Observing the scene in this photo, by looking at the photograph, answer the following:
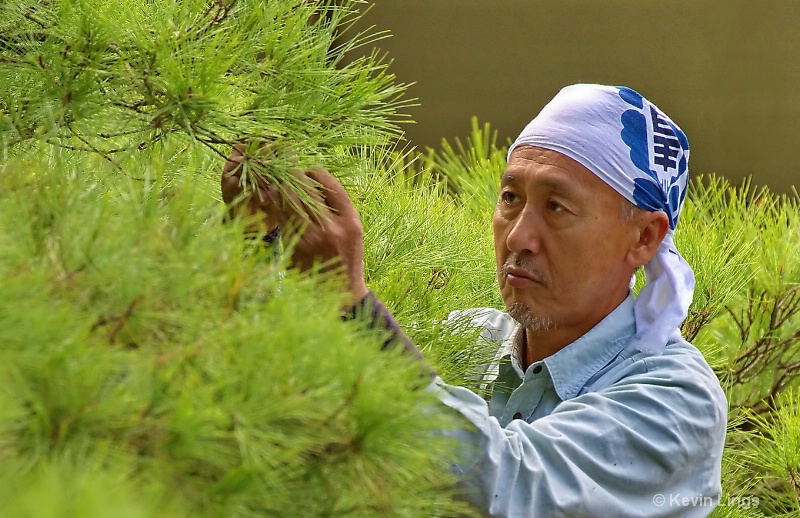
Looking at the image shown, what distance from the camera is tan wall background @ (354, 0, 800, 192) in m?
4.04

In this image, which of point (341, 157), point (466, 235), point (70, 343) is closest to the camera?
point (70, 343)

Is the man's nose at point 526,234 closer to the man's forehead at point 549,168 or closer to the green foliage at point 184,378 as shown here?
the man's forehead at point 549,168

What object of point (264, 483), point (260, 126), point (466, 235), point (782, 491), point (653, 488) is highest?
point (260, 126)

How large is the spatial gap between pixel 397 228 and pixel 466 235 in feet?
0.67

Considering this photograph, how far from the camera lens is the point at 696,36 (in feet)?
13.3

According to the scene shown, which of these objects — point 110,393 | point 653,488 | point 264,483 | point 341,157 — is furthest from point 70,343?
point 653,488

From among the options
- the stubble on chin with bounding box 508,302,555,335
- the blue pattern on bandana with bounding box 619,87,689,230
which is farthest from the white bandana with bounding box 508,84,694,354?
the stubble on chin with bounding box 508,302,555,335

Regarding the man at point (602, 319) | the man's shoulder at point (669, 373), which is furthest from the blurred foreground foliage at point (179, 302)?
the man's shoulder at point (669, 373)

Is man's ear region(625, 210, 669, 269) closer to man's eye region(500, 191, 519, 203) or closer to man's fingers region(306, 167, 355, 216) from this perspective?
man's eye region(500, 191, 519, 203)

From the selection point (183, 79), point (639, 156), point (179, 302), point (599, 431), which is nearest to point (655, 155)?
point (639, 156)

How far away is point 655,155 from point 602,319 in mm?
225

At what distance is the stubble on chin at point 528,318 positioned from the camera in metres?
1.37

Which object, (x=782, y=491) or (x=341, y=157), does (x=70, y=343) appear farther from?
(x=782, y=491)

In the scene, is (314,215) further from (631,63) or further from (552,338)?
(631,63)
